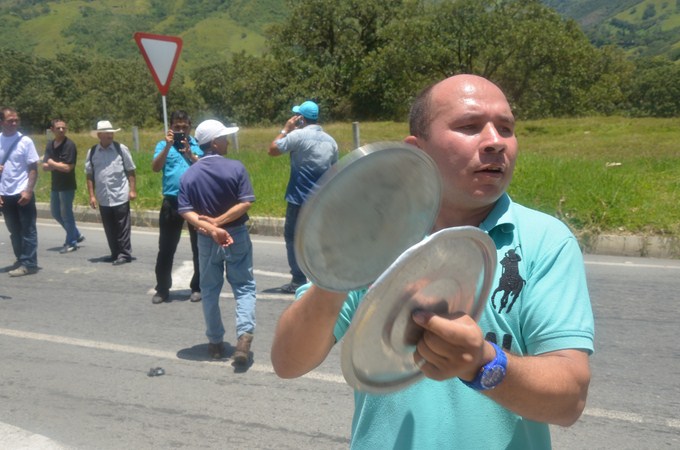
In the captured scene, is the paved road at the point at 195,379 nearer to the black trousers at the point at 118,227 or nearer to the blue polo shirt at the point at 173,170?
the blue polo shirt at the point at 173,170

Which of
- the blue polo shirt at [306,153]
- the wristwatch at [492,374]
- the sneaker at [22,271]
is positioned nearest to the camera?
the wristwatch at [492,374]

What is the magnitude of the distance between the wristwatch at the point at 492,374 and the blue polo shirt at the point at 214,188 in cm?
461

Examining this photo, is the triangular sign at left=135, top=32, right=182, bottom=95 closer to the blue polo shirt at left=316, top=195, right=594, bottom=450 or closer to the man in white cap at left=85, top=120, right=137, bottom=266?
the man in white cap at left=85, top=120, right=137, bottom=266

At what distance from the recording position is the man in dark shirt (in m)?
10.3

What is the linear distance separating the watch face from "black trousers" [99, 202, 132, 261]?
859 centimetres

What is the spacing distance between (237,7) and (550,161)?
183 m

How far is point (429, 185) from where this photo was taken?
1.44 metres

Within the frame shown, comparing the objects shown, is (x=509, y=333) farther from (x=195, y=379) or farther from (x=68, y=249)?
(x=68, y=249)

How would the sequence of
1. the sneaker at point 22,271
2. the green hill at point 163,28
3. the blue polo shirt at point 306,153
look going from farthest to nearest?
1. the green hill at point 163,28
2. the sneaker at point 22,271
3. the blue polo shirt at point 306,153

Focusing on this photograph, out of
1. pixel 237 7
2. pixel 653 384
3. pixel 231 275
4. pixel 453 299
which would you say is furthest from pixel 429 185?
pixel 237 7

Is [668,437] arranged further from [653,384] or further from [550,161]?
[550,161]

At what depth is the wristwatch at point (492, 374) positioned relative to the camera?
1.41 metres

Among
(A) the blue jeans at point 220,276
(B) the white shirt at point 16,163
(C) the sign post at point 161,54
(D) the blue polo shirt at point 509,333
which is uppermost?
(C) the sign post at point 161,54

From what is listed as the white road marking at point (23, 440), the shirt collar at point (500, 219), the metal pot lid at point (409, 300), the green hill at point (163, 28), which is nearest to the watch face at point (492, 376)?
the metal pot lid at point (409, 300)
